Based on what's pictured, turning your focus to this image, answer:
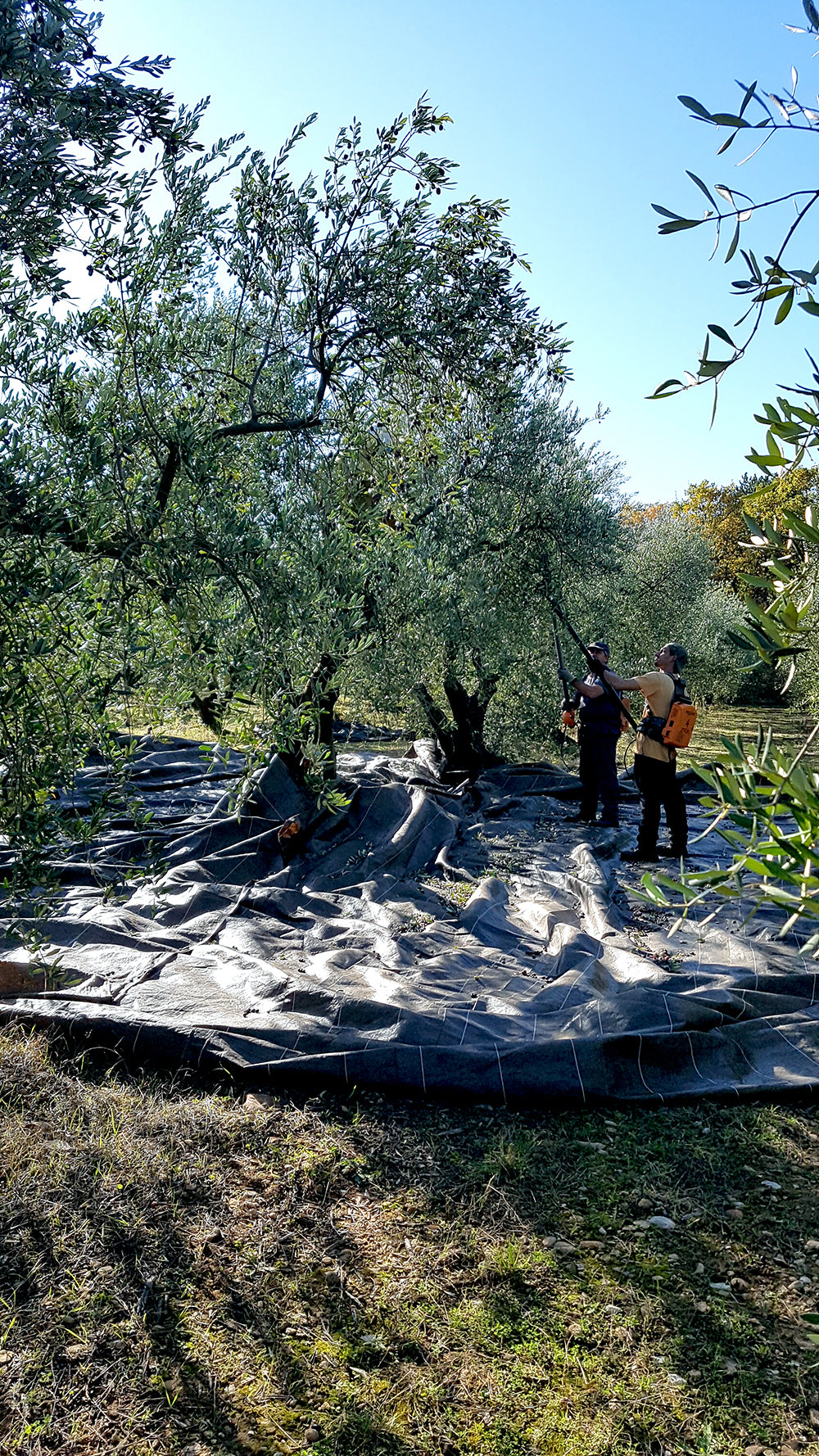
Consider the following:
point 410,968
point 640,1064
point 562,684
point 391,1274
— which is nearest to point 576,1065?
point 640,1064

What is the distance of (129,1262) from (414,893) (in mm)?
4852

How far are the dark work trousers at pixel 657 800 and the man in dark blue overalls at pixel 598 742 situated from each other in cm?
139

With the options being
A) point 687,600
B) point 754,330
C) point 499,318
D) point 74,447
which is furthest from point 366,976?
point 687,600

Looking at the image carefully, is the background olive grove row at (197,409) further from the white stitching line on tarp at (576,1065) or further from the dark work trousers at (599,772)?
the dark work trousers at (599,772)

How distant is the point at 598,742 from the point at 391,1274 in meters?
8.04

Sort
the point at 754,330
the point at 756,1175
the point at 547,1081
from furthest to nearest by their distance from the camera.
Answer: the point at 547,1081
the point at 756,1175
the point at 754,330

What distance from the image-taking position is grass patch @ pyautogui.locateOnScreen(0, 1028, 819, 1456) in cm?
302

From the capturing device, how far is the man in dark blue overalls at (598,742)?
430 inches

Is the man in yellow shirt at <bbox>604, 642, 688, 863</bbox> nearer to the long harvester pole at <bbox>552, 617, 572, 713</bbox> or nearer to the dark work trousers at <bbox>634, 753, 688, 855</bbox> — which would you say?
the dark work trousers at <bbox>634, 753, 688, 855</bbox>

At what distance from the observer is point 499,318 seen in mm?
6422

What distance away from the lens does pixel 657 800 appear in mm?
9484

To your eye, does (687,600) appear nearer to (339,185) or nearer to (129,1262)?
(339,185)

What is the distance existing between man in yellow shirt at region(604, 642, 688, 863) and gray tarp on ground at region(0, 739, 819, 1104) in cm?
64

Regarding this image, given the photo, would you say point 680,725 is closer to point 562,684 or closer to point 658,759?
point 658,759
